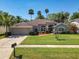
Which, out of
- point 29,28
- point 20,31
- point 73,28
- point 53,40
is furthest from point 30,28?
point 53,40

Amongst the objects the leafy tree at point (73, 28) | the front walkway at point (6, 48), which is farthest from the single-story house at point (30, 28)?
the front walkway at point (6, 48)

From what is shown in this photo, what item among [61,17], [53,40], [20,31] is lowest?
[53,40]

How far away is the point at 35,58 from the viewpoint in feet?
51.0

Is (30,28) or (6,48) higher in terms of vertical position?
(30,28)

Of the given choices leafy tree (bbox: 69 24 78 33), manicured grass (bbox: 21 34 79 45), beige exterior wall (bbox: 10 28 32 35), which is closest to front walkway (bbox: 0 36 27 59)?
manicured grass (bbox: 21 34 79 45)

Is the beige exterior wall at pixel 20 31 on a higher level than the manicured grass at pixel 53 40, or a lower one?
higher

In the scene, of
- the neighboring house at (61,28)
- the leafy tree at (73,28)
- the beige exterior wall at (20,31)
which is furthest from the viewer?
the beige exterior wall at (20,31)

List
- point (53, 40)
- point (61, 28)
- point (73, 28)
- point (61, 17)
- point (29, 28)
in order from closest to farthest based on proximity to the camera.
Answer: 1. point (53, 40)
2. point (73, 28)
3. point (61, 28)
4. point (29, 28)
5. point (61, 17)

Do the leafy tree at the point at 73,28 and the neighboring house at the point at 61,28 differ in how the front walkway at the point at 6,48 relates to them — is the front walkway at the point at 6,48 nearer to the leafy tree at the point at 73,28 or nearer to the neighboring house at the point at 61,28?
the neighboring house at the point at 61,28

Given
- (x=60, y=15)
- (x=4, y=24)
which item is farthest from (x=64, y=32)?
(x=60, y=15)

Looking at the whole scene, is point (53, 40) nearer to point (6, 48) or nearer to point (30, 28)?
point (6, 48)

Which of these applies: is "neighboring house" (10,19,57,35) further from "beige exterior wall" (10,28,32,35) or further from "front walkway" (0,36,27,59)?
"front walkway" (0,36,27,59)

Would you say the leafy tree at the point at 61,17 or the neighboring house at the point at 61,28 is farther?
the leafy tree at the point at 61,17

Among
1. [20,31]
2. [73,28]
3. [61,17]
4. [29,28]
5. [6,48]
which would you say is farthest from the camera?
[61,17]
